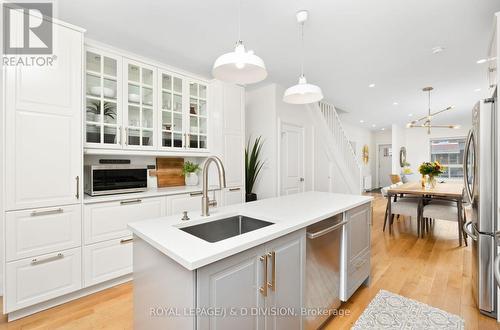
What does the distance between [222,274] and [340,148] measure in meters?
4.97

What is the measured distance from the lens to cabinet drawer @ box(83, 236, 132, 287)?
209 centimetres

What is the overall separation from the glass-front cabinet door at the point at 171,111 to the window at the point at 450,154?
9.19 metres

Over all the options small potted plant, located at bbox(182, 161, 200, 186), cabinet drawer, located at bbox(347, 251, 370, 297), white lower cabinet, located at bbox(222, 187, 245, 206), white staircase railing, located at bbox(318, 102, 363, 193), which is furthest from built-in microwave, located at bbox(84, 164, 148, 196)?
white staircase railing, located at bbox(318, 102, 363, 193)

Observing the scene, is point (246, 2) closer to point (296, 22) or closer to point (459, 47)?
point (296, 22)

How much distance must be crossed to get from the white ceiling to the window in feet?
17.6

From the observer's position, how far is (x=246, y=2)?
6.21 feet

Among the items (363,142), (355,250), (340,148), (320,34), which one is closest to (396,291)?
(355,250)

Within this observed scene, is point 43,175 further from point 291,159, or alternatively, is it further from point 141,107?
point 291,159

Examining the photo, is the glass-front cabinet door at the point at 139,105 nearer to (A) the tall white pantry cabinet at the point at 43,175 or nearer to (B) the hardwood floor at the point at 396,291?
(A) the tall white pantry cabinet at the point at 43,175

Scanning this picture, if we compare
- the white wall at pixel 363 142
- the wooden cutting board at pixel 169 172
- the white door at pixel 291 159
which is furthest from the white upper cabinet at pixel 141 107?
the white wall at pixel 363 142

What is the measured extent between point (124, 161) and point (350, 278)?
2.60 meters

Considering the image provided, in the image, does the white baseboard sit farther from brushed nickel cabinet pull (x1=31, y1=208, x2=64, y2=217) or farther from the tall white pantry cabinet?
brushed nickel cabinet pull (x1=31, y1=208, x2=64, y2=217)

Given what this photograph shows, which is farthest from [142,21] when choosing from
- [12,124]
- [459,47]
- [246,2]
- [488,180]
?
[459,47]

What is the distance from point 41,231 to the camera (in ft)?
6.08
